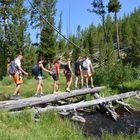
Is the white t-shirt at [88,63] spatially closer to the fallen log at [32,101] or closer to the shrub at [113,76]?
the fallen log at [32,101]

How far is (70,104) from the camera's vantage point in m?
19.5

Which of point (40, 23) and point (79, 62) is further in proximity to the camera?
point (40, 23)

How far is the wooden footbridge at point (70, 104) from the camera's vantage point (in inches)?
658

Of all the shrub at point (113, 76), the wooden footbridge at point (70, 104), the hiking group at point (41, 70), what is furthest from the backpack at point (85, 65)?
the shrub at point (113, 76)

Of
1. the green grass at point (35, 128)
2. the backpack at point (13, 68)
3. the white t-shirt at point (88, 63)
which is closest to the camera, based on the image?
the green grass at point (35, 128)

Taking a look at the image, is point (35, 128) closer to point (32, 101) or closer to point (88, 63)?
point (32, 101)

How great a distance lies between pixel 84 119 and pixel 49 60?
29.4 m

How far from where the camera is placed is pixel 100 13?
186ft

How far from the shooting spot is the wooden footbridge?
16.7 metres

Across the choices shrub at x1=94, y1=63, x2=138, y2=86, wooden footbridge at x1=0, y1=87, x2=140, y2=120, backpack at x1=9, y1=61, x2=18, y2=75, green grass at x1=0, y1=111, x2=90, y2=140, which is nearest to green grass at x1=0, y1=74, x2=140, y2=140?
green grass at x1=0, y1=111, x2=90, y2=140

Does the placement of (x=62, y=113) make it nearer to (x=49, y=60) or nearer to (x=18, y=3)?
(x=18, y=3)

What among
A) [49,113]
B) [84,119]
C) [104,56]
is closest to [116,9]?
[104,56]

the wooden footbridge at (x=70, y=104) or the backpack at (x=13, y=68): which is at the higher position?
the backpack at (x=13, y=68)

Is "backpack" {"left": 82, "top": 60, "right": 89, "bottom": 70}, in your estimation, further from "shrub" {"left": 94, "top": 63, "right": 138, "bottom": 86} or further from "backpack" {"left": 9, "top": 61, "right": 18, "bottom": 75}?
"backpack" {"left": 9, "top": 61, "right": 18, "bottom": 75}
